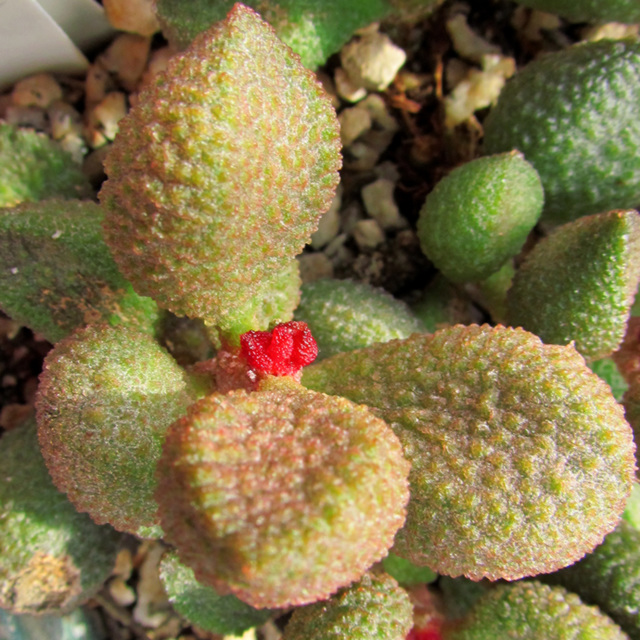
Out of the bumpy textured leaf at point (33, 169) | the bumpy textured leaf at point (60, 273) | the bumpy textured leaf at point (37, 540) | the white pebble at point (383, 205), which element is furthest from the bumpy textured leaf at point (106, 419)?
the white pebble at point (383, 205)

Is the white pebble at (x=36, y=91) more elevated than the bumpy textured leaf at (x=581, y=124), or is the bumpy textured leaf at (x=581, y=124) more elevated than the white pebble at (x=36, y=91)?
the white pebble at (x=36, y=91)

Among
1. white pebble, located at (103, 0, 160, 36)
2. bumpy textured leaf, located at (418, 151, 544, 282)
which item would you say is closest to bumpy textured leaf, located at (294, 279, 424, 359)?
bumpy textured leaf, located at (418, 151, 544, 282)

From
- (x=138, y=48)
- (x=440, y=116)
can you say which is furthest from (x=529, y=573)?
(x=138, y=48)

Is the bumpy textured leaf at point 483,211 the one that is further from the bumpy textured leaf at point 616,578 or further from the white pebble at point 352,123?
the bumpy textured leaf at point 616,578

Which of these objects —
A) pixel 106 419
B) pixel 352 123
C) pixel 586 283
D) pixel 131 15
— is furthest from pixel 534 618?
pixel 131 15

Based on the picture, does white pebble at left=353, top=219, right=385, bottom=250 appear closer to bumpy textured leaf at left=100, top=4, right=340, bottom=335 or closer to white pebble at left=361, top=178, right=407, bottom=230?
white pebble at left=361, top=178, right=407, bottom=230

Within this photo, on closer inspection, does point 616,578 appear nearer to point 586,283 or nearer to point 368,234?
point 586,283
